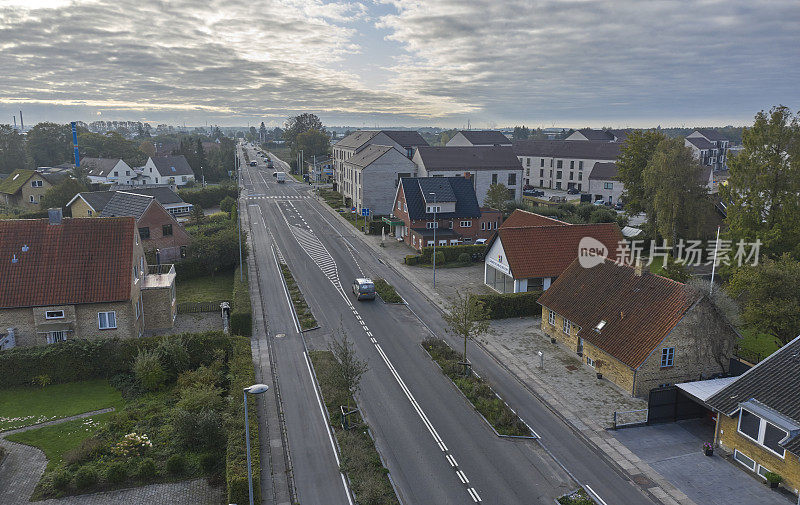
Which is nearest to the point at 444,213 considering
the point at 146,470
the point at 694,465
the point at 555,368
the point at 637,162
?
the point at 637,162

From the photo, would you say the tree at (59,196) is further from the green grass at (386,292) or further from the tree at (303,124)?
the tree at (303,124)

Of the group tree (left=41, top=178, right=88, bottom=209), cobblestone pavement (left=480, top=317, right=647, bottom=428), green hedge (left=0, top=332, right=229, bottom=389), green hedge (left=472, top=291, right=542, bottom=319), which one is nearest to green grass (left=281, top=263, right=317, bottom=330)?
green hedge (left=0, top=332, right=229, bottom=389)

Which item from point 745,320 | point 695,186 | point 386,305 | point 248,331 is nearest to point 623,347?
point 745,320

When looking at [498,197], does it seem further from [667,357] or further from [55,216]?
[55,216]

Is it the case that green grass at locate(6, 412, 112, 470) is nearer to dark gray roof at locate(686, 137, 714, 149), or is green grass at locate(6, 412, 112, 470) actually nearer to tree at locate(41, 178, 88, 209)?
tree at locate(41, 178, 88, 209)

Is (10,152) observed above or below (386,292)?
above
